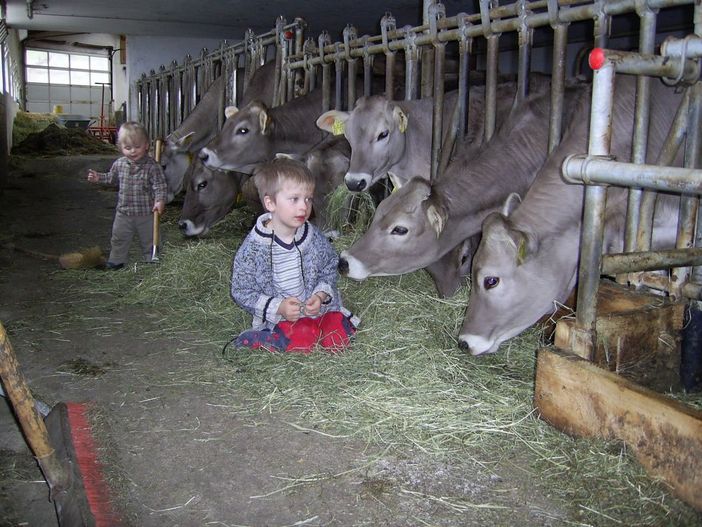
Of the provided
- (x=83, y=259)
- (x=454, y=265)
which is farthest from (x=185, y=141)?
(x=454, y=265)

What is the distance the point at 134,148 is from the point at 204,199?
199 centimetres

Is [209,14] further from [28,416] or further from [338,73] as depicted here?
[28,416]

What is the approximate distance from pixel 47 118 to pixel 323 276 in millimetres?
22258

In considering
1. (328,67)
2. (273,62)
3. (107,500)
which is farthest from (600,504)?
(273,62)

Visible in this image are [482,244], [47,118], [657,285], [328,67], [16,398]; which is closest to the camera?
[16,398]

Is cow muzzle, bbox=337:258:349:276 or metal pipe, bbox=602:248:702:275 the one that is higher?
metal pipe, bbox=602:248:702:275

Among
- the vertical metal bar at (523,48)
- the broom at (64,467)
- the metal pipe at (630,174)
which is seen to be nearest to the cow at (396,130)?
the vertical metal bar at (523,48)

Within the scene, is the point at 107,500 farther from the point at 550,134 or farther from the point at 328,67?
the point at 328,67

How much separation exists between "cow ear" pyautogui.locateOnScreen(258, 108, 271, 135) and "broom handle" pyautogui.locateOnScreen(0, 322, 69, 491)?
5476mm

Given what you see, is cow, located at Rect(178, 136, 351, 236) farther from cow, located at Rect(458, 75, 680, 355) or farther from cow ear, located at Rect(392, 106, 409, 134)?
cow, located at Rect(458, 75, 680, 355)

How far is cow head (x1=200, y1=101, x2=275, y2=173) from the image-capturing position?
7645 millimetres

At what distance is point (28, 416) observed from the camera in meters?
2.38

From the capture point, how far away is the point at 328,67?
7230 millimetres

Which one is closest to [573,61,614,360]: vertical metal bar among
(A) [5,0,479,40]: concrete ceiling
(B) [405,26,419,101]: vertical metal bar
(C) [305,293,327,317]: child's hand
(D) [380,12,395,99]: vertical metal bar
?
(C) [305,293,327,317]: child's hand
